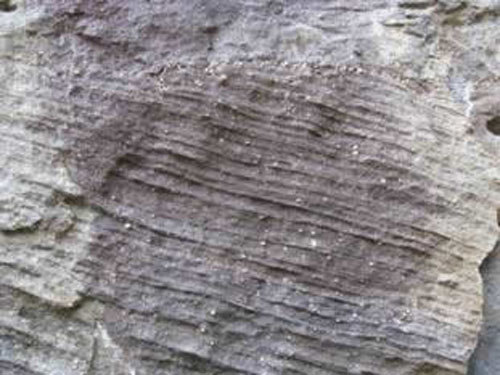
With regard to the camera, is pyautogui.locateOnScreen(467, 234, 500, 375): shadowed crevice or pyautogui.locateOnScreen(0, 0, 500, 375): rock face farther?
pyautogui.locateOnScreen(467, 234, 500, 375): shadowed crevice

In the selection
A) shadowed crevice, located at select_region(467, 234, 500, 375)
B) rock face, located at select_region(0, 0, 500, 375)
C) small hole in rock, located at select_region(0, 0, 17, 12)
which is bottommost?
shadowed crevice, located at select_region(467, 234, 500, 375)

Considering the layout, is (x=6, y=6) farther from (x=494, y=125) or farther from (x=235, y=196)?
A: (x=494, y=125)

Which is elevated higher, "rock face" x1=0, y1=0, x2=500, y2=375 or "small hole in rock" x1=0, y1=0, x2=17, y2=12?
"small hole in rock" x1=0, y1=0, x2=17, y2=12

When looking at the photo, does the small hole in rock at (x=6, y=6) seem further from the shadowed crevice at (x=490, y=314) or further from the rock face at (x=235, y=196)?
the shadowed crevice at (x=490, y=314)

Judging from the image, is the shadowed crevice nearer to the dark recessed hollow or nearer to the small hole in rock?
the dark recessed hollow

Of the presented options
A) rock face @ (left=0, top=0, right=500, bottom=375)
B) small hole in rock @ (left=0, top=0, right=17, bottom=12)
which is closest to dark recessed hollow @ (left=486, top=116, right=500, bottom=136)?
rock face @ (left=0, top=0, right=500, bottom=375)

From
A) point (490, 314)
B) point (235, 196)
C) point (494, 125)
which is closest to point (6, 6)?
point (235, 196)

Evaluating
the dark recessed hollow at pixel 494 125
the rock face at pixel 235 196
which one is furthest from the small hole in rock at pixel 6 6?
the dark recessed hollow at pixel 494 125
